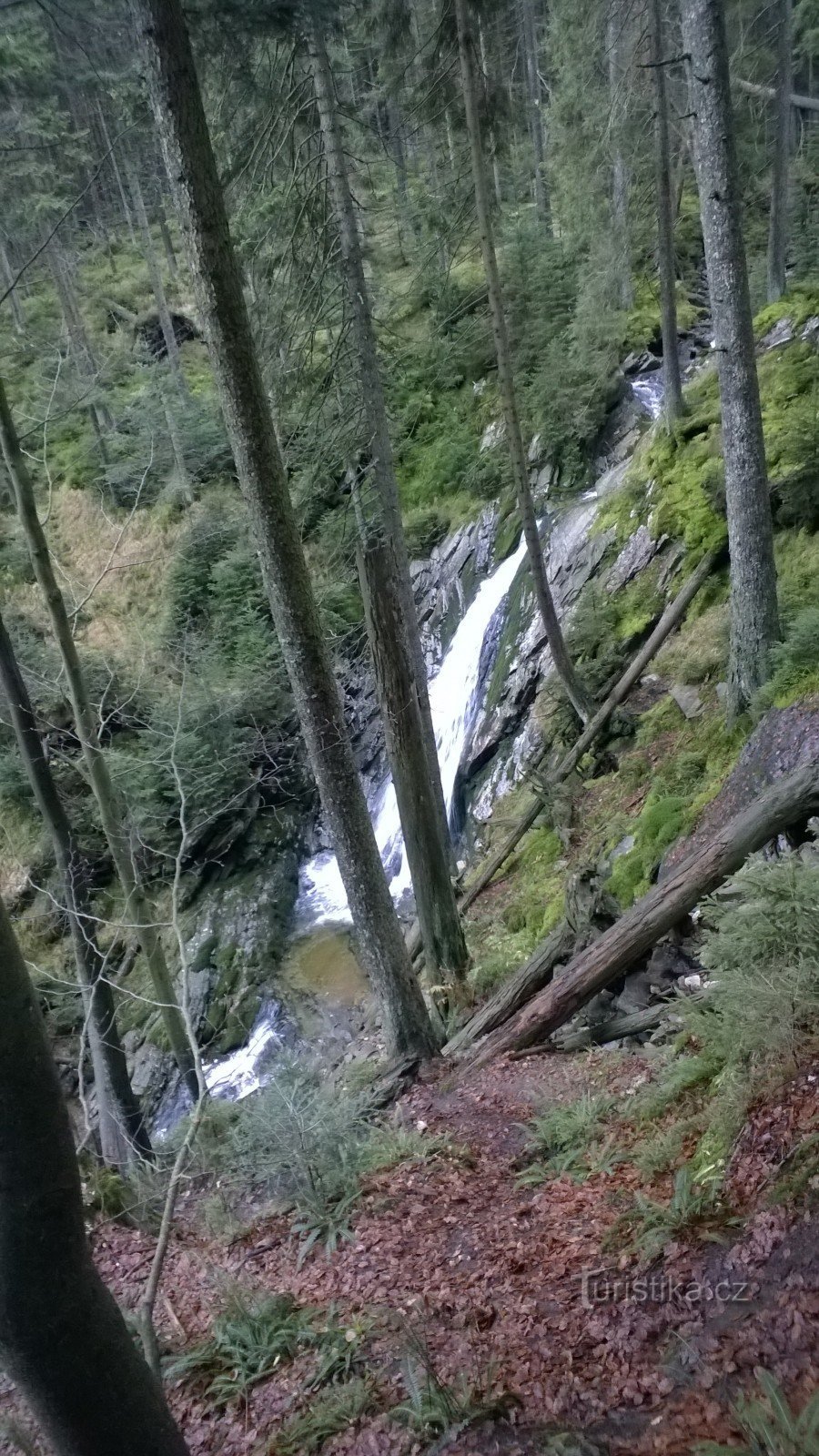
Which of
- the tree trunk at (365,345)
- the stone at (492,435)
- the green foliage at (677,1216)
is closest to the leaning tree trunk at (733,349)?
the tree trunk at (365,345)

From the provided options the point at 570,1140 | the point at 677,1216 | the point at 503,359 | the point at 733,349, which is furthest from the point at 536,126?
the point at 677,1216

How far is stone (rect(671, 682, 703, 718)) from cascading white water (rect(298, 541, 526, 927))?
4562 millimetres

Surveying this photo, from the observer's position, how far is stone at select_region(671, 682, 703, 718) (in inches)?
399

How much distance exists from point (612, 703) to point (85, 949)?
7589 millimetres

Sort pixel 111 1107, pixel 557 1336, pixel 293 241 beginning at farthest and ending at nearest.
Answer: pixel 293 241 → pixel 111 1107 → pixel 557 1336

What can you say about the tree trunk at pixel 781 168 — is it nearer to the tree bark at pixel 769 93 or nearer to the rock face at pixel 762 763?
the tree bark at pixel 769 93

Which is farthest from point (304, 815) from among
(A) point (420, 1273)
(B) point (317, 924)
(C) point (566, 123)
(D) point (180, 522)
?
(C) point (566, 123)

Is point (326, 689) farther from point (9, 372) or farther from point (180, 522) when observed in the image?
point (9, 372)

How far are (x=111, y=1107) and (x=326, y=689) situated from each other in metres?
4.70

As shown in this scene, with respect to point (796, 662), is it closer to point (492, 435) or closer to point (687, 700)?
point (687, 700)

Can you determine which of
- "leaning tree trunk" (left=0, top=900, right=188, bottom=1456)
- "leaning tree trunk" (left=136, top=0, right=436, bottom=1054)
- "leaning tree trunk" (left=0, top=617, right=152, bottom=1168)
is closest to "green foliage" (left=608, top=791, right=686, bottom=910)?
"leaning tree trunk" (left=136, top=0, right=436, bottom=1054)

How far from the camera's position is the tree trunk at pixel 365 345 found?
27.6 feet

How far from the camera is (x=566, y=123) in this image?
1852 cm

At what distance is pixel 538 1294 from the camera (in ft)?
12.1
